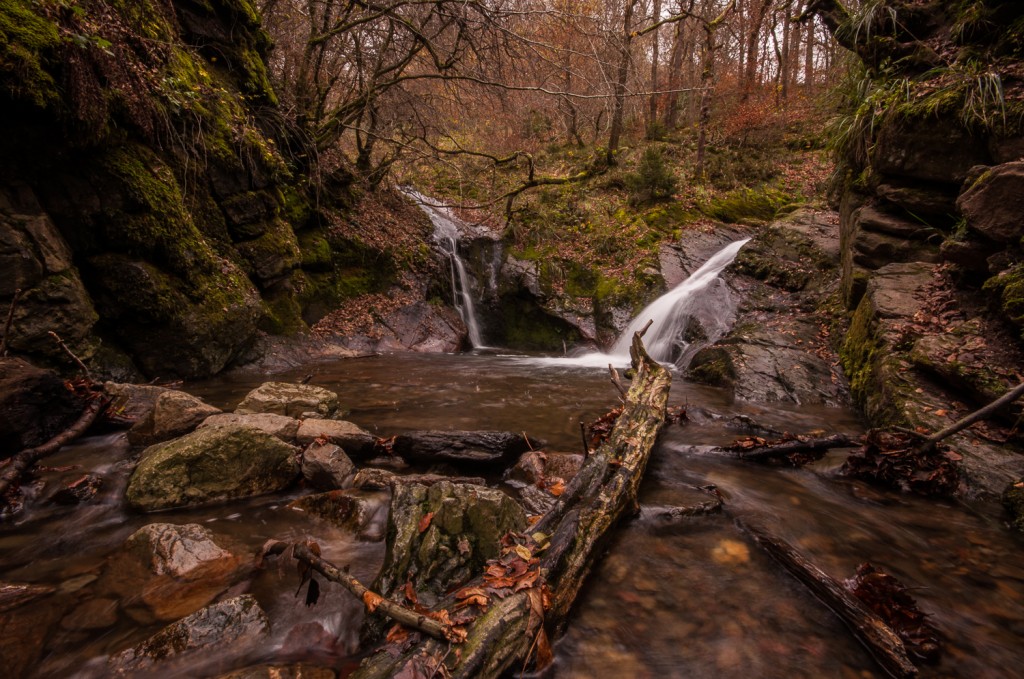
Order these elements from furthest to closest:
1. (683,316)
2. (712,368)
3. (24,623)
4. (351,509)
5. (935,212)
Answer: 1. (683,316)
2. (712,368)
3. (935,212)
4. (351,509)
5. (24,623)

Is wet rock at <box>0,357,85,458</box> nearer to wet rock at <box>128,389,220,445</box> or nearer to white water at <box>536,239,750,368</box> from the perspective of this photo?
wet rock at <box>128,389,220,445</box>

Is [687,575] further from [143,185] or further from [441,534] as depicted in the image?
[143,185]

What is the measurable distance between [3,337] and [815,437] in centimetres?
726

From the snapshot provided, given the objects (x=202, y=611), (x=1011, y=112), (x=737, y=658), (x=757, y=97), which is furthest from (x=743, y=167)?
(x=202, y=611)

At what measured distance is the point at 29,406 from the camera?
349 cm

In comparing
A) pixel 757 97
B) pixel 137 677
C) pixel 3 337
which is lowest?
pixel 137 677

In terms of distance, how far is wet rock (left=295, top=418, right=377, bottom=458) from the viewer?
394cm

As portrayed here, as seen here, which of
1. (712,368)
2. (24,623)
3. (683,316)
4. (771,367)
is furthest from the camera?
(683,316)

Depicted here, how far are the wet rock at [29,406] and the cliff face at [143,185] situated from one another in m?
1.14

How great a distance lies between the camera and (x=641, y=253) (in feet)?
38.2

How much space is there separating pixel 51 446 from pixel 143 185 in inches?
142

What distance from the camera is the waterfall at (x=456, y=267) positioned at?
11906mm

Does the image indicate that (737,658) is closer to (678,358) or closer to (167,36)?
(678,358)

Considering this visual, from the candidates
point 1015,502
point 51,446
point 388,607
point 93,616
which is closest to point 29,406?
point 51,446
